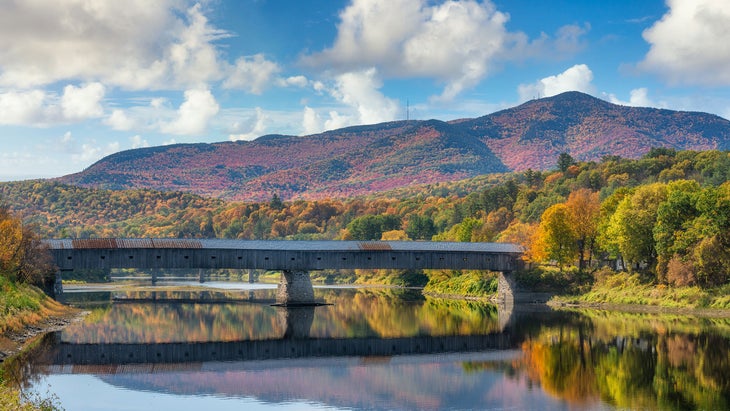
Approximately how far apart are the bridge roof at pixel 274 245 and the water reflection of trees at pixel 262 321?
4.81 metres

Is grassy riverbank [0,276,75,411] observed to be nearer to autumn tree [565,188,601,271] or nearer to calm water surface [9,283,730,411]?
calm water surface [9,283,730,411]

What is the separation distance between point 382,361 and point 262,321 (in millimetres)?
20111

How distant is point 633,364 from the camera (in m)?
38.6

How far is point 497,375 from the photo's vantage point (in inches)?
1421

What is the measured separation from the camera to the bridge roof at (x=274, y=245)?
230 feet

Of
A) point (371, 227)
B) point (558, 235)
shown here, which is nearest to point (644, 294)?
point (558, 235)

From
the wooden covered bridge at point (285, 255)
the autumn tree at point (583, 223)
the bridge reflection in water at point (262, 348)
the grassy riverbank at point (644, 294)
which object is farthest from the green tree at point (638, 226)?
the bridge reflection in water at point (262, 348)

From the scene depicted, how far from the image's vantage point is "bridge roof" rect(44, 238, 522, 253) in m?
70.1

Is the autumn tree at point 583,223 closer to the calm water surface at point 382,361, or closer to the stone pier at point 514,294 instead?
the stone pier at point 514,294

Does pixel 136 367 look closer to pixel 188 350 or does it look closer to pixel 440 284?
pixel 188 350

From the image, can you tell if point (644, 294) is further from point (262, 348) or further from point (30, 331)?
point (30, 331)

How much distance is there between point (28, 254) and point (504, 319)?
32252mm

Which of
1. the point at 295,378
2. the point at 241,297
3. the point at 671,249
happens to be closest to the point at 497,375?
the point at 295,378

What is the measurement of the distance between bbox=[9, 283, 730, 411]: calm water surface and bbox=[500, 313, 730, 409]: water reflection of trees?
0.19 ft
